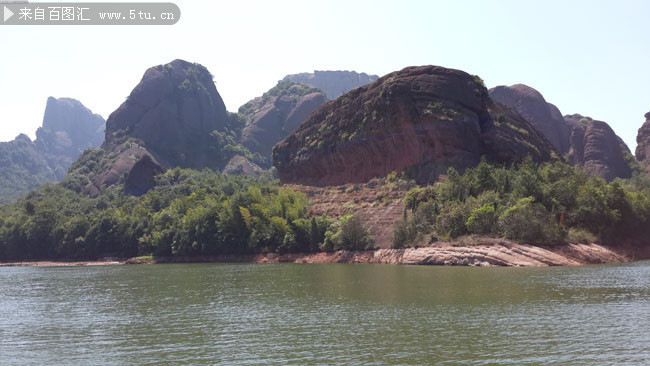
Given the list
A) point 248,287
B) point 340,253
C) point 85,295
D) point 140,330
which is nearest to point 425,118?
point 340,253

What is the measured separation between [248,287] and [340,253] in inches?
1100

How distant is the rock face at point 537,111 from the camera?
14150cm

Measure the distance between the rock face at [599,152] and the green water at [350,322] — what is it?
92563 millimetres

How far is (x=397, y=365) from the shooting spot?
57.0 feet

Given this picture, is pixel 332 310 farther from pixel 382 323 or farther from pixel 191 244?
pixel 191 244

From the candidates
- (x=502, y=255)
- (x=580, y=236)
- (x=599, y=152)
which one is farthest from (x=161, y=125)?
(x=580, y=236)

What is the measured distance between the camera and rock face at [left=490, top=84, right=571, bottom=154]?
Answer: 464 feet

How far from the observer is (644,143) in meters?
124

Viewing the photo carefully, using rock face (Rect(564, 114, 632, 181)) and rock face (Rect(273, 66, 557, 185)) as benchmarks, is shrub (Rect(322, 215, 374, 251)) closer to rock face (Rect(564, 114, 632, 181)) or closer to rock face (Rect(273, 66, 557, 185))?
rock face (Rect(273, 66, 557, 185))

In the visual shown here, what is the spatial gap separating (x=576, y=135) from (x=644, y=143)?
15.7 m

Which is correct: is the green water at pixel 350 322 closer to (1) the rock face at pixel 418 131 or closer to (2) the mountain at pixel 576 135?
(1) the rock face at pixel 418 131

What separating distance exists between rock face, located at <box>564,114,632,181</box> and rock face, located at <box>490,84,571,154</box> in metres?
5.09

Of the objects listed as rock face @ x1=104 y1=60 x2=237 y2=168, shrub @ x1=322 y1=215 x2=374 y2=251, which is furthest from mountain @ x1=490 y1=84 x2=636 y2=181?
rock face @ x1=104 y1=60 x2=237 y2=168

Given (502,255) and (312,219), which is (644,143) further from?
(502,255)
